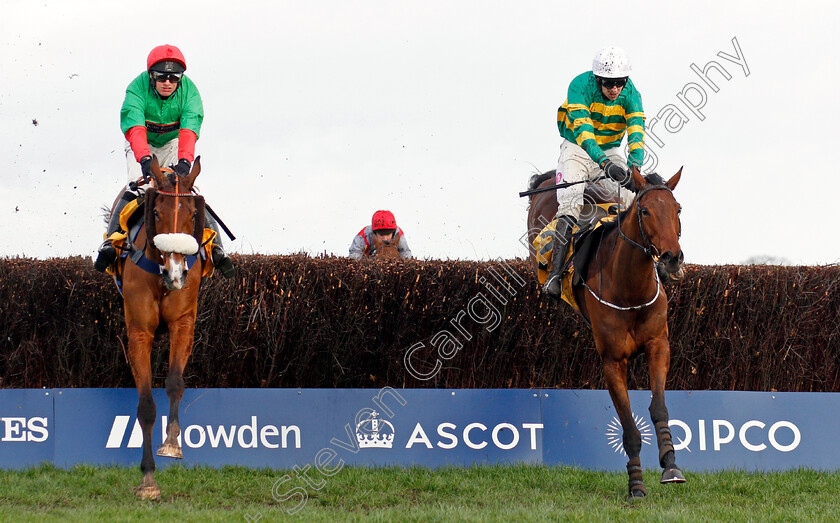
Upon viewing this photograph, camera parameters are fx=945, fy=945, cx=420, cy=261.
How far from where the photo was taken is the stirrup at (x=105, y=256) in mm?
7277

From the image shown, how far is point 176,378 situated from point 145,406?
290mm

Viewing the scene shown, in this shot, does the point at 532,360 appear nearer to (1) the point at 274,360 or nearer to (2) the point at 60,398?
(1) the point at 274,360

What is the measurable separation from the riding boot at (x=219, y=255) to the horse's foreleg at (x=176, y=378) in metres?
0.58

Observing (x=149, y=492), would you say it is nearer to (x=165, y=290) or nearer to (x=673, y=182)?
(x=165, y=290)

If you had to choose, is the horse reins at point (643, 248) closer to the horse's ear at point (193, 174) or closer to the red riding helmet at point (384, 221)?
the horse's ear at point (193, 174)

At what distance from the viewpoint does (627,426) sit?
676 centimetres

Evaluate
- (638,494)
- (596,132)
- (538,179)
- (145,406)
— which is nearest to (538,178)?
(538,179)

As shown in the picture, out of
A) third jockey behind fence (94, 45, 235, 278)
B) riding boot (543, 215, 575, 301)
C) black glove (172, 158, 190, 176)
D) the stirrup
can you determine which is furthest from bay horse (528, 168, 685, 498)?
the stirrup

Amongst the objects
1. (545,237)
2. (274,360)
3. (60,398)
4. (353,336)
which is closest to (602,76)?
(545,237)

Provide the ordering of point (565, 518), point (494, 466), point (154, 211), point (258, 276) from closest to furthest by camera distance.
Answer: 1. point (565, 518)
2. point (154, 211)
3. point (494, 466)
4. point (258, 276)

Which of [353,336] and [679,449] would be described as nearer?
[679,449]

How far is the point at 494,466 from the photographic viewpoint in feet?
25.9

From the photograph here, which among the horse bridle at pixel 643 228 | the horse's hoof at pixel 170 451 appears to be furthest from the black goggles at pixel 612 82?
the horse's hoof at pixel 170 451

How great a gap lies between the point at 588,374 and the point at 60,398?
472 cm
